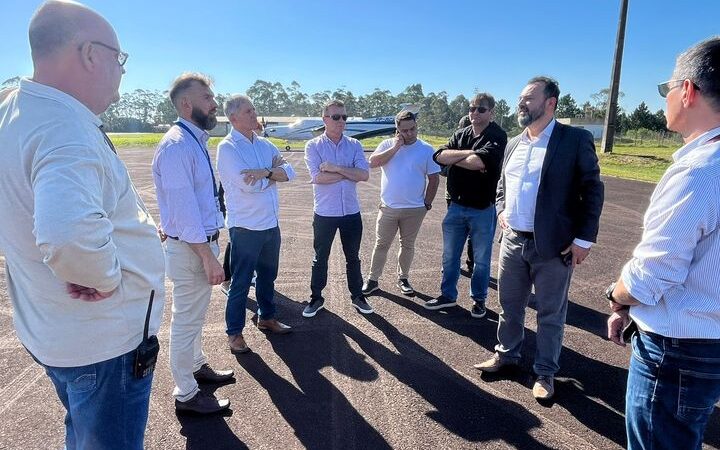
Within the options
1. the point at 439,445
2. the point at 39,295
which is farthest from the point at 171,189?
the point at 439,445

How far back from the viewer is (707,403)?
161cm

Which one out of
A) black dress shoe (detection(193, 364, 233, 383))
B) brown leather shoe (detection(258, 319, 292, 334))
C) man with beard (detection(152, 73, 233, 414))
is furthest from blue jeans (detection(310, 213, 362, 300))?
man with beard (detection(152, 73, 233, 414))

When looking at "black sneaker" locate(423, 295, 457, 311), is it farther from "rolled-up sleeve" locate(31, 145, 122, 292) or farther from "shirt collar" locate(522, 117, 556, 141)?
"rolled-up sleeve" locate(31, 145, 122, 292)

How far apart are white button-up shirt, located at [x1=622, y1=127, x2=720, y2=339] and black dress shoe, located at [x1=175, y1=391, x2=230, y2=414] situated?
2577mm

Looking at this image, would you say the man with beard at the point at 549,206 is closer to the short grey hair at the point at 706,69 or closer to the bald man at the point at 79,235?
the short grey hair at the point at 706,69

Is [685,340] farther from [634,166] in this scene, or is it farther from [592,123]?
[592,123]

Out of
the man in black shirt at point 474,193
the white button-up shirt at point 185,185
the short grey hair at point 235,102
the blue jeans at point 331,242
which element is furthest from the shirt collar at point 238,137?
the man in black shirt at point 474,193

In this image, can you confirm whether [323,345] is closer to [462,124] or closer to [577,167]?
[577,167]

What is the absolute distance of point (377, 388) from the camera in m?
3.25

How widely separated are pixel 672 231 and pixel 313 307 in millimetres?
3489

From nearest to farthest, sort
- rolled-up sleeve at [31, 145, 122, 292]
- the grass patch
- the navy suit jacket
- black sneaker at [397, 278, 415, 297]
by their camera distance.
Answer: rolled-up sleeve at [31, 145, 122, 292] < the navy suit jacket < black sneaker at [397, 278, 415, 297] < the grass patch

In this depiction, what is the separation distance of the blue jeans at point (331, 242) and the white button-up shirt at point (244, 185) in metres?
0.86

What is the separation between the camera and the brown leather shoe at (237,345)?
371 cm

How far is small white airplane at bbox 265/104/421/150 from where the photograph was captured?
40531mm
